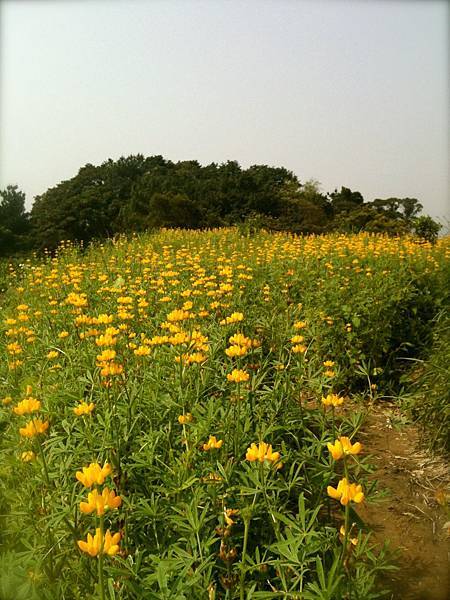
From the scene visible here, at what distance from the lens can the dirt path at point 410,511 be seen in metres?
1.51

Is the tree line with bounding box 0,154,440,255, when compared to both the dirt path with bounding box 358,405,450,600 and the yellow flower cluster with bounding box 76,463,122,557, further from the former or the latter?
the yellow flower cluster with bounding box 76,463,122,557

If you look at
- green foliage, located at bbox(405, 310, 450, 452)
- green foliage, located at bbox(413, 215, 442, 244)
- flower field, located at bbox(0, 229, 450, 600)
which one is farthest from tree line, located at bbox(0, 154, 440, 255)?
flower field, located at bbox(0, 229, 450, 600)

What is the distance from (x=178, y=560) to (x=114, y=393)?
710 millimetres

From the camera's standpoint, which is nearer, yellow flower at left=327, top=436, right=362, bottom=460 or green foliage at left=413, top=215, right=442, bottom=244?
yellow flower at left=327, top=436, right=362, bottom=460

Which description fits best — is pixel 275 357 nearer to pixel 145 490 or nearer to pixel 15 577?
pixel 145 490

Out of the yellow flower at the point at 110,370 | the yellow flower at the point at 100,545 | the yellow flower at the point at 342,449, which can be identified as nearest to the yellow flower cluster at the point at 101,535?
the yellow flower at the point at 100,545

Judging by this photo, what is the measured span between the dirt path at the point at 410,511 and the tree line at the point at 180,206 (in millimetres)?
7417

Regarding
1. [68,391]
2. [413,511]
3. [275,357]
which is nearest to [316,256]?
[275,357]

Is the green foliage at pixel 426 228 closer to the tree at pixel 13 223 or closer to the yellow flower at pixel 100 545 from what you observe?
the yellow flower at pixel 100 545

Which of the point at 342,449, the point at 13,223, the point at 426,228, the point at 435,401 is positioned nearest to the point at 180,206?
the point at 13,223

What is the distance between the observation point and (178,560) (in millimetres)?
1084

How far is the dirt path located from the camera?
151 centimetres

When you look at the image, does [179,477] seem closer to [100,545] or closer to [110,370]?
[110,370]

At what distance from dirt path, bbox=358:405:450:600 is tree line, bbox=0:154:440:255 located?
292 inches
